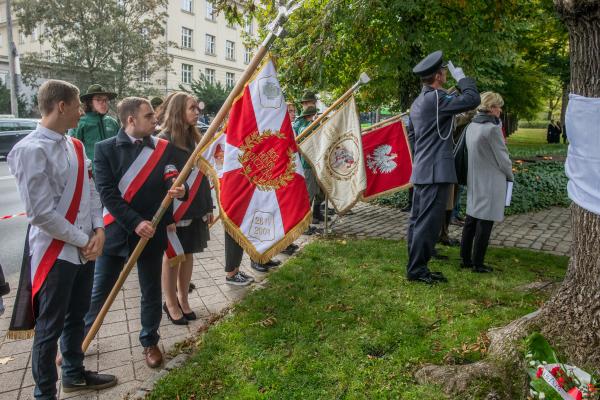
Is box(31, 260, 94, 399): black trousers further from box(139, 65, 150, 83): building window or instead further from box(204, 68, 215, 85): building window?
box(204, 68, 215, 85): building window

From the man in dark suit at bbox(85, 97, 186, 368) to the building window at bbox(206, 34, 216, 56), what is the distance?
166 feet

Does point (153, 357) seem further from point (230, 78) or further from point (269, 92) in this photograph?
point (230, 78)

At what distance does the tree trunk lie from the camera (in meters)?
2.91

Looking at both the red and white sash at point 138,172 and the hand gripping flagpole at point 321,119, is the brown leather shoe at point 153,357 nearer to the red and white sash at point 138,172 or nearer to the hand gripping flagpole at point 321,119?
the red and white sash at point 138,172

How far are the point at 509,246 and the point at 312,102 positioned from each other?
12.7 feet

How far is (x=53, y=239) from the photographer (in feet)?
9.27

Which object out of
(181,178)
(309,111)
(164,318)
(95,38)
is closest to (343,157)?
(309,111)

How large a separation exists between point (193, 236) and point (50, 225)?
1.79 metres

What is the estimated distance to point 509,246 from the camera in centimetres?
715

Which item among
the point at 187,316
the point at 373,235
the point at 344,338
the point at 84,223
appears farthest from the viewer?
the point at 373,235

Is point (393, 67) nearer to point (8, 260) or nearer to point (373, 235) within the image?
Answer: point (373, 235)

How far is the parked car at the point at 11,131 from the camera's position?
1781 centimetres

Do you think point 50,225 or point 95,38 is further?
point 95,38

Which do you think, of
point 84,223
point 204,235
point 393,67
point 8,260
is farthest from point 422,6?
point 8,260
